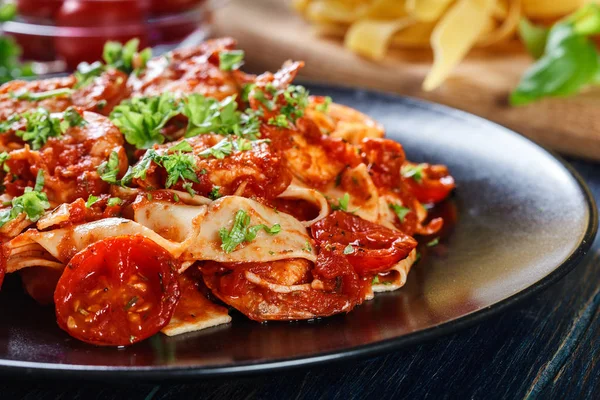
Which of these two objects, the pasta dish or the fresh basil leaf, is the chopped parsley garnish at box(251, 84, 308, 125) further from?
the fresh basil leaf

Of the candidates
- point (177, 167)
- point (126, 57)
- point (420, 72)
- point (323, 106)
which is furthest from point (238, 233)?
point (420, 72)

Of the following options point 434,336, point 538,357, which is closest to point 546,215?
point 538,357

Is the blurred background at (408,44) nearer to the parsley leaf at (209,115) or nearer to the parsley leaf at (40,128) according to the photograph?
the parsley leaf at (40,128)

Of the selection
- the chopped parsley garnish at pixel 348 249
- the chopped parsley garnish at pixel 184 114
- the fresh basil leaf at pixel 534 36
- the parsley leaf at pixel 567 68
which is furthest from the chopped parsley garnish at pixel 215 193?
the fresh basil leaf at pixel 534 36

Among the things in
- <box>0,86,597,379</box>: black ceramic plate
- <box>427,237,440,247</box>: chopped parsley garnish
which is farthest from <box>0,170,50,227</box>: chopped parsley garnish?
<box>427,237,440,247</box>: chopped parsley garnish

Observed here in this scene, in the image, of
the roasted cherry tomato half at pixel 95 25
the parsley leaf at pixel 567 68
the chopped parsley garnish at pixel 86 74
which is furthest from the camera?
the roasted cherry tomato half at pixel 95 25
